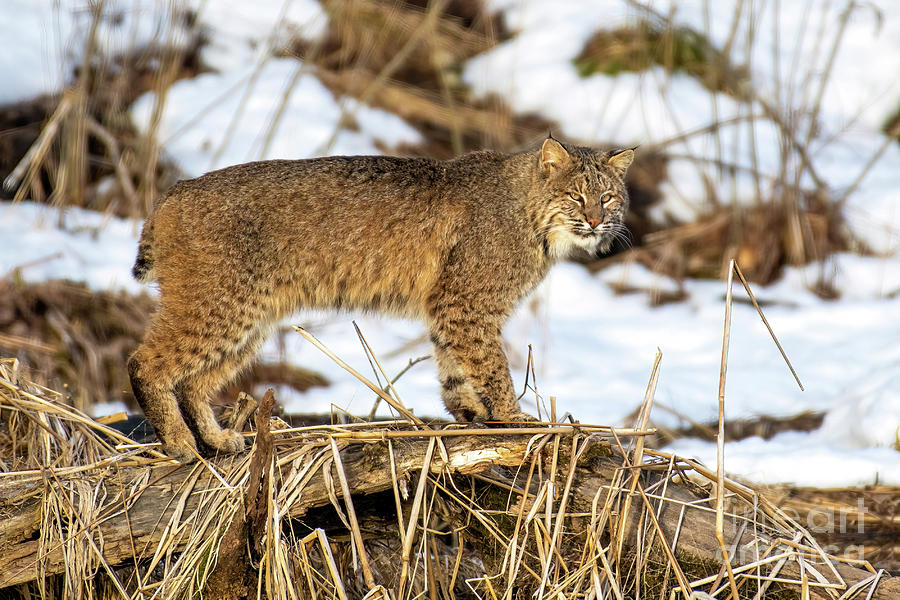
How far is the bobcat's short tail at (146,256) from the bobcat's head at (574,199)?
1.77 m

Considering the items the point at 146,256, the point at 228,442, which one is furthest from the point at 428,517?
the point at 146,256

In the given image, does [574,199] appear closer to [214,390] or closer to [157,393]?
[214,390]

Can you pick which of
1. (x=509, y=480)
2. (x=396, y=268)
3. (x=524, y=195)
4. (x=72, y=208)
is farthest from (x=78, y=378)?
(x=509, y=480)

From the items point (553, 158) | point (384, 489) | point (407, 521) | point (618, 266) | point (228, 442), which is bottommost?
point (407, 521)

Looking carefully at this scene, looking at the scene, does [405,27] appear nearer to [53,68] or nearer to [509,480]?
[53,68]

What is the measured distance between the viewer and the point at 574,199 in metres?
4.36

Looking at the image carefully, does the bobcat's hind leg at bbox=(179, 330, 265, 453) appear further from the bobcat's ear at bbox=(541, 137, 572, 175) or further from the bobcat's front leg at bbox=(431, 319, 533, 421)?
the bobcat's ear at bbox=(541, 137, 572, 175)

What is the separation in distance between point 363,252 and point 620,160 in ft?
4.50

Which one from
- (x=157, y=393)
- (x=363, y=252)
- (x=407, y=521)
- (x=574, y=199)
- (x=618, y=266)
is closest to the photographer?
(x=407, y=521)

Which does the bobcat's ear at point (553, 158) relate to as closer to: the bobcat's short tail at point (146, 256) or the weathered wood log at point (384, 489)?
the weathered wood log at point (384, 489)

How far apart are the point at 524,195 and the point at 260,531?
212 centimetres

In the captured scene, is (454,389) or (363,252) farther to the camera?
(454,389)

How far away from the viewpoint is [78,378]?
5941 millimetres

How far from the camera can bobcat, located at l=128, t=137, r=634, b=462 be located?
3916 millimetres
